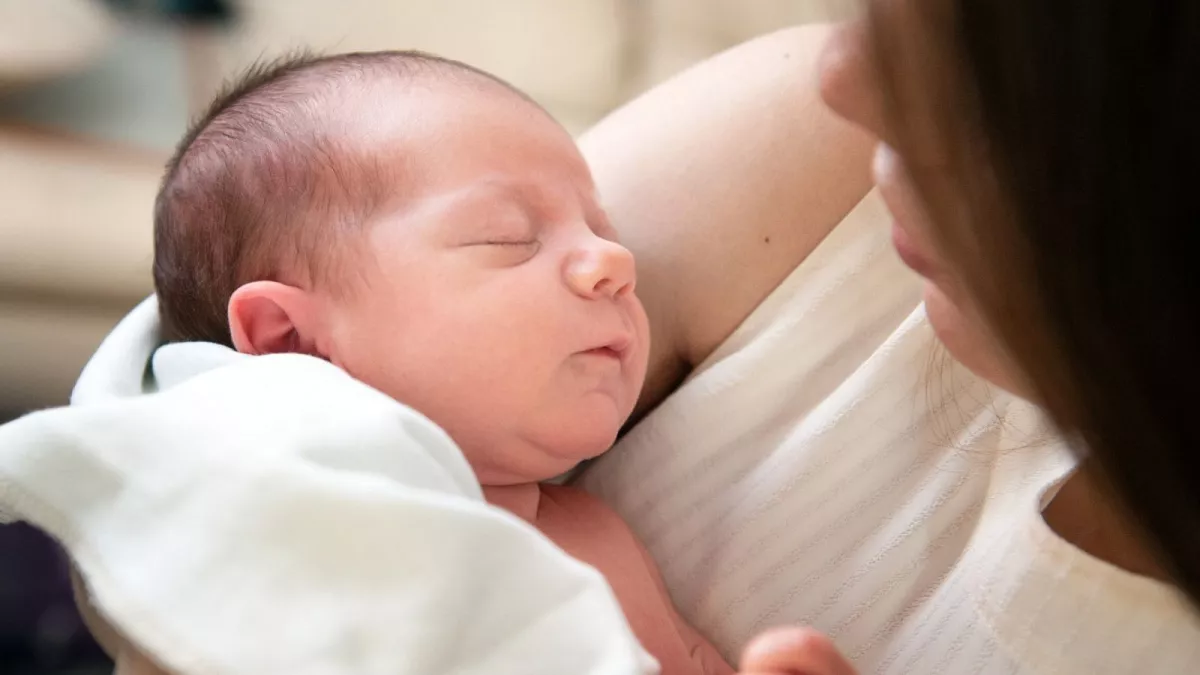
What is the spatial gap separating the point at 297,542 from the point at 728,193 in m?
0.42

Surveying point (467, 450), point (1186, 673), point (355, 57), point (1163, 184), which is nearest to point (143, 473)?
point (467, 450)

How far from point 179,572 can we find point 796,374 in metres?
0.43

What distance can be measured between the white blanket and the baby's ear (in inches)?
4.1

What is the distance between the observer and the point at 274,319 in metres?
0.63

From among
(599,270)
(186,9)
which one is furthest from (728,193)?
(186,9)

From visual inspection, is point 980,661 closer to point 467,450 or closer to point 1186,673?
point 1186,673

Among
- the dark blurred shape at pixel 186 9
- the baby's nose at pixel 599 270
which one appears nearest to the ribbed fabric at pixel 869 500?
the baby's nose at pixel 599 270

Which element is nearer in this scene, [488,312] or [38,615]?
[488,312]

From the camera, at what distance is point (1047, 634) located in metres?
0.57

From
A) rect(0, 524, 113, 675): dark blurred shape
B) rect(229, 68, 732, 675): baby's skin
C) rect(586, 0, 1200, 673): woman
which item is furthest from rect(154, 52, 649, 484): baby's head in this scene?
rect(0, 524, 113, 675): dark blurred shape

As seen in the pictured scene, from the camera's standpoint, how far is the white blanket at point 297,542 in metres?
0.46

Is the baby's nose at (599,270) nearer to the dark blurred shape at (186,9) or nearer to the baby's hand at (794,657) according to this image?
the baby's hand at (794,657)

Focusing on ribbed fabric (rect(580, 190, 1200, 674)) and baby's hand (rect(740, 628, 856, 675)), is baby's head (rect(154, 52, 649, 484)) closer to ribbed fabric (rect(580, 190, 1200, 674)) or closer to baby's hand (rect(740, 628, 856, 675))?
ribbed fabric (rect(580, 190, 1200, 674))

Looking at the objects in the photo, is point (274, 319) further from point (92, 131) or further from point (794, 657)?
point (92, 131)
